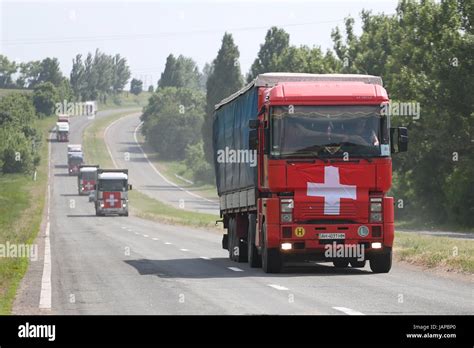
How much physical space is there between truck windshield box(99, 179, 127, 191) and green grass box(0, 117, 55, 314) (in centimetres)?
443

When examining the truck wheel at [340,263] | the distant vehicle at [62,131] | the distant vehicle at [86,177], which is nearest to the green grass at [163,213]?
the distant vehicle at [86,177]

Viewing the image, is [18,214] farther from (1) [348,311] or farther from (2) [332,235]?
(1) [348,311]

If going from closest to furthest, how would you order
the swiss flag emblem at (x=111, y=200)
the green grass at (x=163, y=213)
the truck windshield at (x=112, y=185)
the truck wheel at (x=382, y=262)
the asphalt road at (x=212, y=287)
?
the asphalt road at (x=212, y=287) → the truck wheel at (x=382, y=262) → the green grass at (x=163, y=213) → the truck windshield at (x=112, y=185) → the swiss flag emblem at (x=111, y=200)

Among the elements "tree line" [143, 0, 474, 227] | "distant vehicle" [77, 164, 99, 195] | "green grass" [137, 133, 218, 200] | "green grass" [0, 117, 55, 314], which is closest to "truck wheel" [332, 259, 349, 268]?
"green grass" [0, 117, 55, 314]

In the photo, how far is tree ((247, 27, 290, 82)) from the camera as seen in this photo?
419 ft

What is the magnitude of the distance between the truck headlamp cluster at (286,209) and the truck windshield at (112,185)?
57.3m

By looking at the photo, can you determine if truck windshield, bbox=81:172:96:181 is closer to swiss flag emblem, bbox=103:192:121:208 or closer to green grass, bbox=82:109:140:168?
swiss flag emblem, bbox=103:192:121:208

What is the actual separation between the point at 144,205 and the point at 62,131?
70.3 meters

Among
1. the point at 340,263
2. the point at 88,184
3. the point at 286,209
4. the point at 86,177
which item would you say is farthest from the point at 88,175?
the point at 286,209

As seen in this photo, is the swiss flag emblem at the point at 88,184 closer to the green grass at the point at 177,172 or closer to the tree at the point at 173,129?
the green grass at the point at 177,172

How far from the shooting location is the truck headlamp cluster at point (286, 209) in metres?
23.0

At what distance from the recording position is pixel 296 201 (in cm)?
2306
